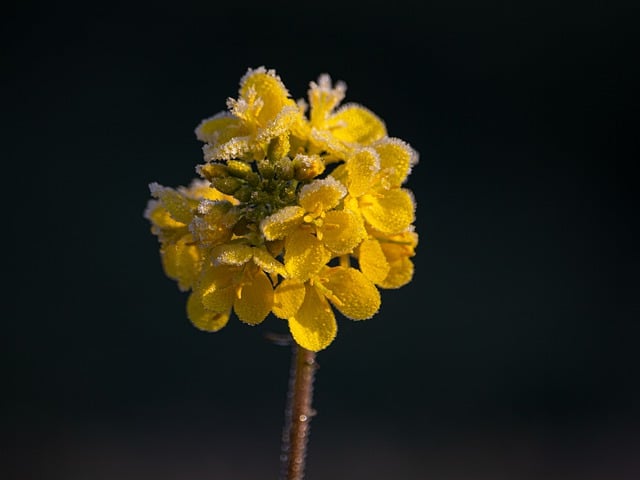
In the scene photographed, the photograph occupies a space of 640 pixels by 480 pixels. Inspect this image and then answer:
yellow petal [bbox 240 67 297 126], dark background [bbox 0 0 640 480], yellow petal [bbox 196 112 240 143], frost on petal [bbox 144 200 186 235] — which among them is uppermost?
dark background [bbox 0 0 640 480]

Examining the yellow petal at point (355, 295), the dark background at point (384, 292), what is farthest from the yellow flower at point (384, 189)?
the dark background at point (384, 292)

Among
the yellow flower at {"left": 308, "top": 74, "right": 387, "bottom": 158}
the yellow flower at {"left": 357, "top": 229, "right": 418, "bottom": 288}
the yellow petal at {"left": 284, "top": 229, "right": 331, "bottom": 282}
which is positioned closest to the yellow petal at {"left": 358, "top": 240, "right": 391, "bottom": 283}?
the yellow flower at {"left": 357, "top": 229, "right": 418, "bottom": 288}

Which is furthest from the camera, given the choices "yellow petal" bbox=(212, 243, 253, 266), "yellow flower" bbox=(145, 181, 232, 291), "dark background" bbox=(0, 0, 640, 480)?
"dark background" bbox=(0, 0, 640, 480)

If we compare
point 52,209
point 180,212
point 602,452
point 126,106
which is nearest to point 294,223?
point 180,212

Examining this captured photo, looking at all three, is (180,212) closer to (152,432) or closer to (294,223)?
(294,223)

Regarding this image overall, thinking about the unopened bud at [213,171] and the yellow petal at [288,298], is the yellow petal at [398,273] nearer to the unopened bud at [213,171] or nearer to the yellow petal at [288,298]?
the yellow petal at [288,298]

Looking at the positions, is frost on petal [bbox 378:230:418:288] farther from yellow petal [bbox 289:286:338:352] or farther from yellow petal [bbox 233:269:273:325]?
yellow petal [bbox 233:269:273:325]
